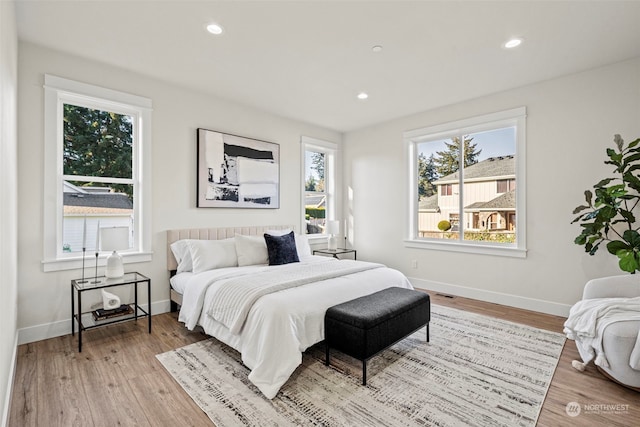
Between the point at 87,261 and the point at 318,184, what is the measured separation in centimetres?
356

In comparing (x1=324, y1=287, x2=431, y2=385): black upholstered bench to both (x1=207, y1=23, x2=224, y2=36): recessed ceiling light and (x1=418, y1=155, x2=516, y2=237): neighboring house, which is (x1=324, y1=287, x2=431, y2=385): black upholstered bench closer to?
(x1=418, y1=155, x2=516, y2=237): neighboring house

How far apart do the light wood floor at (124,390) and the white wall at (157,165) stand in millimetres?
459

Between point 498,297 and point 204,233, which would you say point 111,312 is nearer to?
point 204,233

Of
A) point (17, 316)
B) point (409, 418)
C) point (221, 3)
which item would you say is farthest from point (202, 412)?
point (221, 3)

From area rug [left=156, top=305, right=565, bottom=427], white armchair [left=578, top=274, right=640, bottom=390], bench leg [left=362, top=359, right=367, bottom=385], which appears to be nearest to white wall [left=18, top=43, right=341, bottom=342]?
area rug [left=156, top=305, right=565, bottom=427]

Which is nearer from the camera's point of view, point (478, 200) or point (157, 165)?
point (157, 165)

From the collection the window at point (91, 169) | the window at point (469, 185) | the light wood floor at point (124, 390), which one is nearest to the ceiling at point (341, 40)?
the window at point (91, 169)

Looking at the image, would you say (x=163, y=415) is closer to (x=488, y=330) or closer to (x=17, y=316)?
(x=17, y=316)

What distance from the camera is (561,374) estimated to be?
2.36m

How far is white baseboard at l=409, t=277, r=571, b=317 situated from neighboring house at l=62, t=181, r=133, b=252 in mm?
4047

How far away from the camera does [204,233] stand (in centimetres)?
397

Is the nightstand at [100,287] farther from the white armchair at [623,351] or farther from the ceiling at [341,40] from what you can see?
the white armchair at [623,351]

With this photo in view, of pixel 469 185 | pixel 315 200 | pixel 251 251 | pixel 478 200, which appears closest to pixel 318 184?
pixel 315 200

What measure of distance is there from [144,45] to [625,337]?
4366mm
